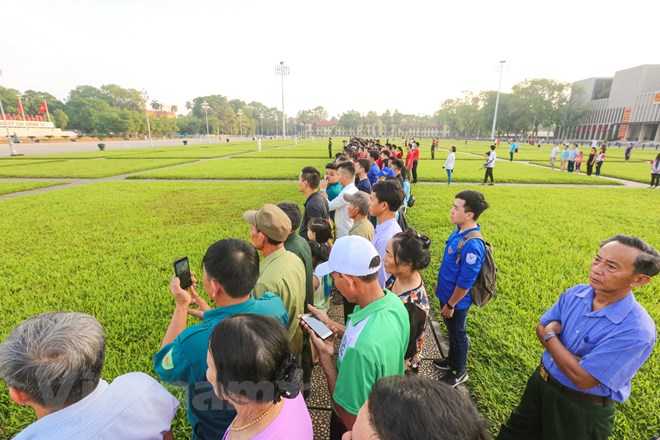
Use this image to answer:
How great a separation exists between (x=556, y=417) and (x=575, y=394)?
184mm

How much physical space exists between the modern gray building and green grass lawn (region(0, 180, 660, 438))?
67698 mm

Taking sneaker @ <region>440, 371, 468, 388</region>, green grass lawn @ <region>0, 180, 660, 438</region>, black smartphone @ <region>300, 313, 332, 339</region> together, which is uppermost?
black smartphone @ <region>300, 313, 332, 339</region>

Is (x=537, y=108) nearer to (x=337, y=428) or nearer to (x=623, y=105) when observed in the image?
(x=623, y=105)

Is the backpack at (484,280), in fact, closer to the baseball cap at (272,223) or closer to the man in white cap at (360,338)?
the man in white cap at (360,338)

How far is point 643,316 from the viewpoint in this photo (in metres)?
1.63

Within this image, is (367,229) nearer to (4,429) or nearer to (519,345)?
(519,345)

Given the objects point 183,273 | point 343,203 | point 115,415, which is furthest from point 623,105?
point 115,415

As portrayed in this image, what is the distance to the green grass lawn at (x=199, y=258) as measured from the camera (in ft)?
10.2

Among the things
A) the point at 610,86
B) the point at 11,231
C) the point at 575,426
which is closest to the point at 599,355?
the point at 575,426

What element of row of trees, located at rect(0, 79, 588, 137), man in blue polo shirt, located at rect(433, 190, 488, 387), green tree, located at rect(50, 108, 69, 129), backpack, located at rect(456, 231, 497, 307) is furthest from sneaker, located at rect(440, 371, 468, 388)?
green tree, located at rect(50, 108, 69, 129)

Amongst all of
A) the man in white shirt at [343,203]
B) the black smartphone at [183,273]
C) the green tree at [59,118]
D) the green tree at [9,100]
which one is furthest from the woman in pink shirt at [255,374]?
the green tree at [9,100]

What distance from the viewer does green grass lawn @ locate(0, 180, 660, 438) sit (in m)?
3.11

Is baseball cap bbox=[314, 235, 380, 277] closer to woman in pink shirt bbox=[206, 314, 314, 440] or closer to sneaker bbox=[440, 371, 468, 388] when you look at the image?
woman in pink shirt bbox=[206, 314, 314, 440]

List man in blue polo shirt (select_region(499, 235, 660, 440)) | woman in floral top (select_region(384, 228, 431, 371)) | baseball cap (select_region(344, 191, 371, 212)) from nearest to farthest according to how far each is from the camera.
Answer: man in blue polo shirt (select_region(499, 235, 660, 440)), woman in floral top (select_region(384, 228, 431, 371)), baseball cap (select_region(344, 191, 371, 212))
